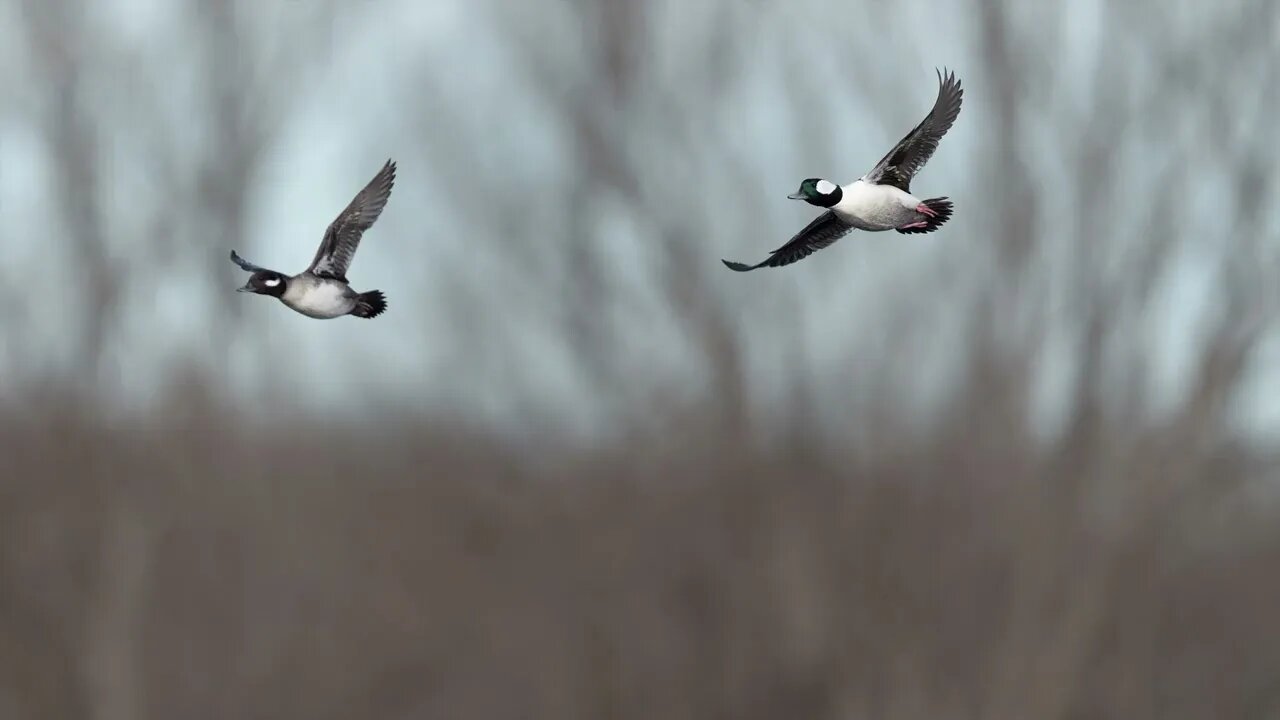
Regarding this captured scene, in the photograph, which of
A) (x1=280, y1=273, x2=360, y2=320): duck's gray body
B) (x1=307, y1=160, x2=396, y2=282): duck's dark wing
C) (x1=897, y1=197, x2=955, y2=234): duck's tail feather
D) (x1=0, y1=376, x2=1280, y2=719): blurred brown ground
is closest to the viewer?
(x1=897, y1=197, x2=955, y2=234): duck's tail feather

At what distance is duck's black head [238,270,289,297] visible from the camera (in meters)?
1.72

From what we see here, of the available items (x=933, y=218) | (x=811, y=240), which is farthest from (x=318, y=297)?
(x=933, y=218)

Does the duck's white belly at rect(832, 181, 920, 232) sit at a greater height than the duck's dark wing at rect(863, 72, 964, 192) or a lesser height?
lesser

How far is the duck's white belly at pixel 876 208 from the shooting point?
62.9 inches

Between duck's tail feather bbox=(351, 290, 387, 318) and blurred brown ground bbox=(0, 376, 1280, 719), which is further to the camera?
blurred brown ground bbox=(0, 376, 1280, 719)

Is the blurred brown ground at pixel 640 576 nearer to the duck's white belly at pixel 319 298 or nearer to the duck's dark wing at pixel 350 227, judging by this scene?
the duck's dark wing at pixel 350 227

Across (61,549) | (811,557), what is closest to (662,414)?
(811,557)

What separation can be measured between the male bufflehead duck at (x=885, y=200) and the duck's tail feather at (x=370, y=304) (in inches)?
16.7

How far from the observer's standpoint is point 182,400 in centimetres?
1197

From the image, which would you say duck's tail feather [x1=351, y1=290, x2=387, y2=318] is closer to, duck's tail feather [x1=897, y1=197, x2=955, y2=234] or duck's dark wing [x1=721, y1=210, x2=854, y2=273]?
duck's dark wing [x1=721, y1=210, x2=854, y2=273]

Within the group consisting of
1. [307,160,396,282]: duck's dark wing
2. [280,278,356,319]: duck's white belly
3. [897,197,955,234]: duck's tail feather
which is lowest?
[897,197,955,234]: duck's tail feather

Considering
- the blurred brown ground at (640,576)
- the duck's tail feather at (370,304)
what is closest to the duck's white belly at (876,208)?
the duck's tail feather at (370,304)

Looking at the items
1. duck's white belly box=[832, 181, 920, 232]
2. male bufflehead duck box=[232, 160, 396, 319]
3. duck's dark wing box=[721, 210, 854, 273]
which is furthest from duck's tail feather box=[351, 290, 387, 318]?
duck's white belly box=[832, 181, 920, 232]

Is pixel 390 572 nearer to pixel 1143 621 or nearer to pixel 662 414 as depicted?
pixel 662 414
